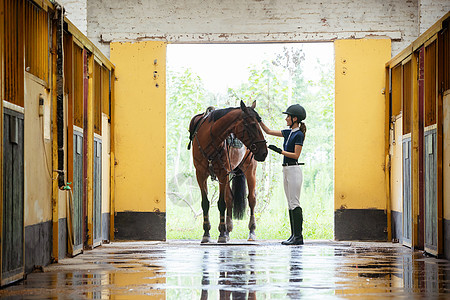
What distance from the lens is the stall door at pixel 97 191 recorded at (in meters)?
8.49

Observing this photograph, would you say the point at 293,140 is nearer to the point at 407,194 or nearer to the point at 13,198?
the point at 407,194

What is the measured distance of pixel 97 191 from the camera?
8.59 metres

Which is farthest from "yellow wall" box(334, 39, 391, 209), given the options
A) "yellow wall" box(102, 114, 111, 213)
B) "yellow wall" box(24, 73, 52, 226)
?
"yellow wall" box(24, 73, 52, 226)

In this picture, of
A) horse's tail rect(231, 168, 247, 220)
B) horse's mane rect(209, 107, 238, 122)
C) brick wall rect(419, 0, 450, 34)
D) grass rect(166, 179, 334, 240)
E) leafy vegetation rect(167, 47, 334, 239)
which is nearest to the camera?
horse's mane rect(209, 107, 238, 122)

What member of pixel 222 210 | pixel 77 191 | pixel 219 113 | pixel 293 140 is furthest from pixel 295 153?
pixel 77 191

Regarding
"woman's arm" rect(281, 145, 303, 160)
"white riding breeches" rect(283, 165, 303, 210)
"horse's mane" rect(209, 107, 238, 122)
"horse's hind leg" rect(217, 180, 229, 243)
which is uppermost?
"horse's mane" rect(209, 107, 238, 122)

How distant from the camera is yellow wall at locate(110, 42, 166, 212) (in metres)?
10.1

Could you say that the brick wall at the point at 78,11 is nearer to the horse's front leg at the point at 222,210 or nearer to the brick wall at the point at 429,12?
the horse's front leg at the point at 222,210

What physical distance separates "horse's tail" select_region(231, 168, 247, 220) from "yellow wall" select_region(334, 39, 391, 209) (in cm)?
132

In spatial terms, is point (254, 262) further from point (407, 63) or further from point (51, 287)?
point (407, 63)

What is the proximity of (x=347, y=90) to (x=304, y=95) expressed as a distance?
8.90 metres

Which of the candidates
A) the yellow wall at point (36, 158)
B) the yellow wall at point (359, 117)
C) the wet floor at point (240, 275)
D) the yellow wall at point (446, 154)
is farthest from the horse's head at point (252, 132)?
the yellow wall at point (36, 158)

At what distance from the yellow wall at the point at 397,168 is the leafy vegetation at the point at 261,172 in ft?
9.27

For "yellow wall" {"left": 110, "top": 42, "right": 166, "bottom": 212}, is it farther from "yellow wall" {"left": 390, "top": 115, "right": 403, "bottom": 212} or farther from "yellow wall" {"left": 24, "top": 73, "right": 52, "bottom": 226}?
"yellow wall" {"left": 24, "top": 73, "right": 52, "bottom": 226}
